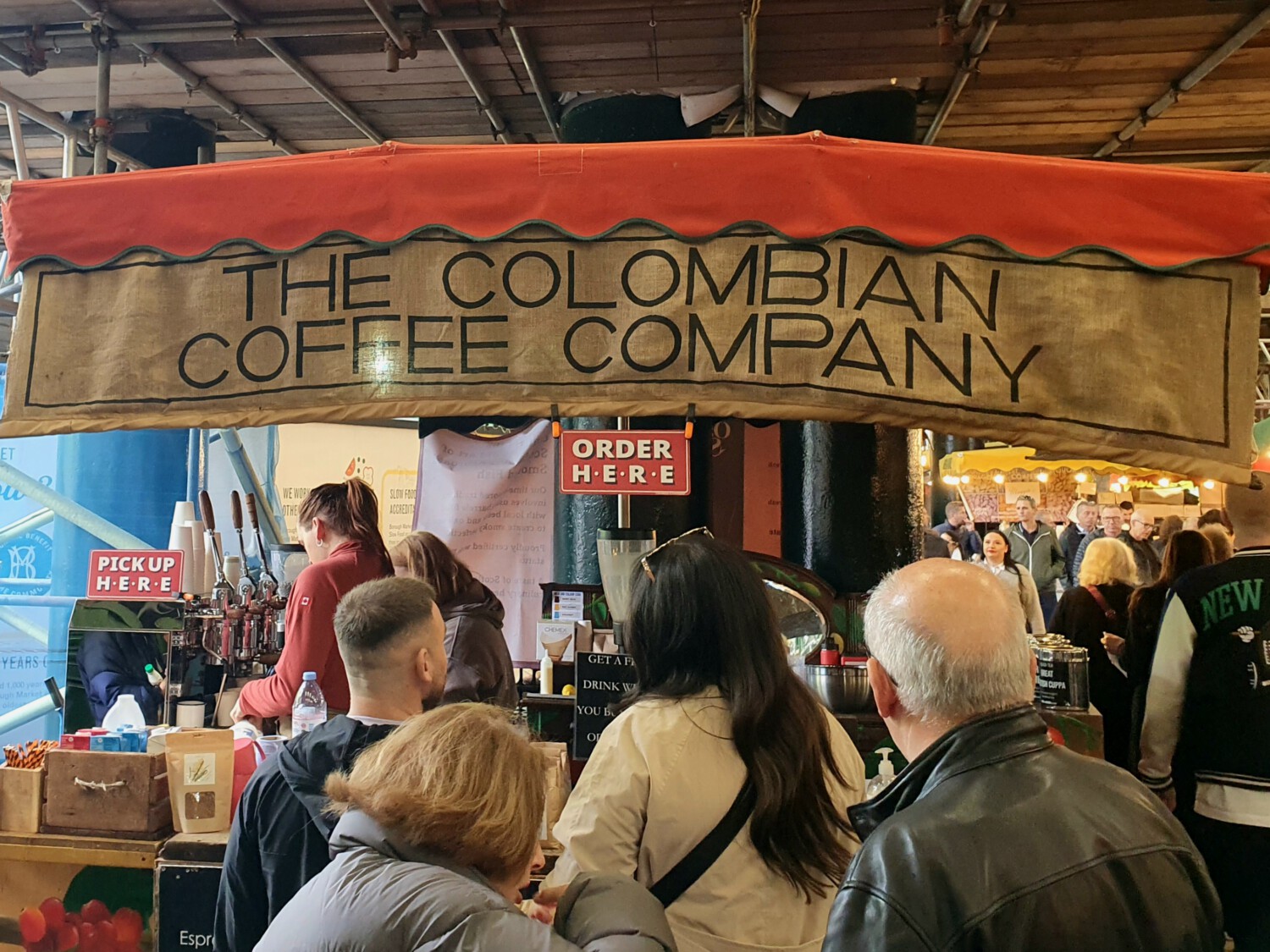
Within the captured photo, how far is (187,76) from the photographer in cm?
421

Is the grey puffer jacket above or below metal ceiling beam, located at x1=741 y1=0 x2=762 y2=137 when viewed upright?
below

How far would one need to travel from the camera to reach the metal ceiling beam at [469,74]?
3.68 metres

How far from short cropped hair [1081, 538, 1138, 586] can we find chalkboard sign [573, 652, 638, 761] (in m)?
3.05

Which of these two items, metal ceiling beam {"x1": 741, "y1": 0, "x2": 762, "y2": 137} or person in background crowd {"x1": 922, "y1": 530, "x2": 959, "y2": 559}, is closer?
metal ceiling beam {"x1": 741, "y1": 0, "x2": 762, "y2": 137}

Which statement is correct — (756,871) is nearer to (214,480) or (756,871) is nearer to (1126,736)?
(1126,736)

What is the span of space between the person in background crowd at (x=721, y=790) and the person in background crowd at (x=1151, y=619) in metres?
2.45

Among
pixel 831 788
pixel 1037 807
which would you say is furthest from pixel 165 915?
pixel 1037 807

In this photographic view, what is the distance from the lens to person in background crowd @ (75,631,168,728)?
3971 millimetres

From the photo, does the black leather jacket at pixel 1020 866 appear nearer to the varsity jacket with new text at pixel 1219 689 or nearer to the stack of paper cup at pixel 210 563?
the varsity jacket with new text at pixel 1219 689

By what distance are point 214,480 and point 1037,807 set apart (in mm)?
6364

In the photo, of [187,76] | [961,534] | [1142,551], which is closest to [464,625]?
[187,76]

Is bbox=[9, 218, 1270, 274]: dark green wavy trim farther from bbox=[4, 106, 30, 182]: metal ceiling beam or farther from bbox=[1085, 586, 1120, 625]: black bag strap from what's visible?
bbox=[1085, 586, 1120, 625]: black bag strap

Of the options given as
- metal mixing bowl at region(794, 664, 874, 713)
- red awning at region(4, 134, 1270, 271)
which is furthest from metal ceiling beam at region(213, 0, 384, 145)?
metal mixing bowl at region(794, 664, 874, 713)

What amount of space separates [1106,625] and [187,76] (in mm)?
5116
